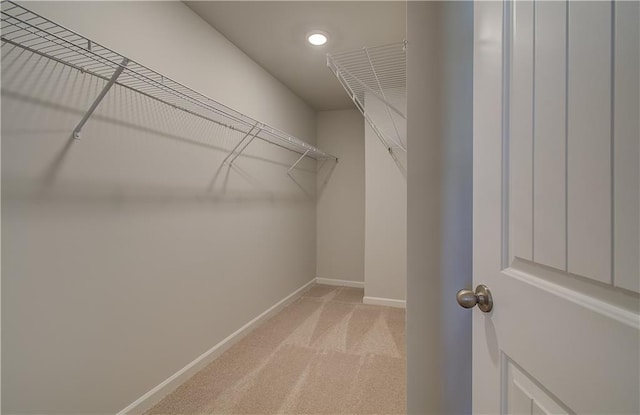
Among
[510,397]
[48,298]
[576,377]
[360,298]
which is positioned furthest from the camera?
[360,298]

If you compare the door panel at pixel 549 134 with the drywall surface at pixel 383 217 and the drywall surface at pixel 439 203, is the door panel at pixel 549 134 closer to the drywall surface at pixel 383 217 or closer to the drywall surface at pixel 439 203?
the drywall surface at pixel 439 203

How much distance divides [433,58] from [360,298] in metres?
2.93

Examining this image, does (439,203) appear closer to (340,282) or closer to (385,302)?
→ (385,302)

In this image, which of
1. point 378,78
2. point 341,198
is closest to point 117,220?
point 378,78

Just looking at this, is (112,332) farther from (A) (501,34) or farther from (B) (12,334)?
(A) (501,34)

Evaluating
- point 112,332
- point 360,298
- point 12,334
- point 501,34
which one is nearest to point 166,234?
point 112,332

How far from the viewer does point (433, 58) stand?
0.98 m

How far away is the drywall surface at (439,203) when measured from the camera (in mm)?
946

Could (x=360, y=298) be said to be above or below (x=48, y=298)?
below

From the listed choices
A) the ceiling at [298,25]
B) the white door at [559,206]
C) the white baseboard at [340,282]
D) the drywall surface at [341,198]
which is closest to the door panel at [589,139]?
the white door at [559,206]

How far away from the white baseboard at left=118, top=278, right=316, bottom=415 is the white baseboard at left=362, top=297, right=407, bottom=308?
110 centimetres

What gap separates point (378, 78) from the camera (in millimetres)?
2369

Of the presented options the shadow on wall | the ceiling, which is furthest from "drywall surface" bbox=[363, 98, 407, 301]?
the shadow on wall

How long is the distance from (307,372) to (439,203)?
1522 mm
